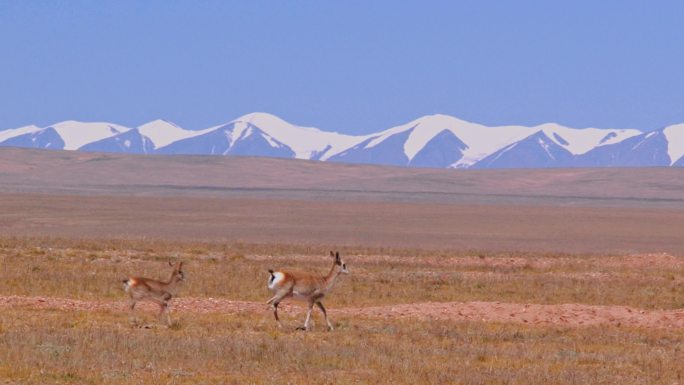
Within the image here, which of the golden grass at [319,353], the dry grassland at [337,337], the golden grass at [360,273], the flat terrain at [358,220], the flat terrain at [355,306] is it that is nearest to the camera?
the golden grass at [319,353]

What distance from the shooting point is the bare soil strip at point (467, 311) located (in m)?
23.5

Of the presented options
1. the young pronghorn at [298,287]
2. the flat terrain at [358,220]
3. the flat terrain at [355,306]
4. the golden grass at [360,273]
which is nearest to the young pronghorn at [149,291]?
the flat terrain at [355,306]

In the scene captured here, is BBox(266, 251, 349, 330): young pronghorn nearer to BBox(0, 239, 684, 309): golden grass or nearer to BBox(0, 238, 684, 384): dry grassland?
BBox(0, 238, 684, 384): dry grassland

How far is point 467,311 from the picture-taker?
24844mm

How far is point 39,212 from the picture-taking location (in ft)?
267

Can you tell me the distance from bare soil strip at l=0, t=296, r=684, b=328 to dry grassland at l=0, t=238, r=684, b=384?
46 cm

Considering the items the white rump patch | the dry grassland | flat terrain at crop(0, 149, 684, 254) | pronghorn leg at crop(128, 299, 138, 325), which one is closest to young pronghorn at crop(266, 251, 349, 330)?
the white rump patch

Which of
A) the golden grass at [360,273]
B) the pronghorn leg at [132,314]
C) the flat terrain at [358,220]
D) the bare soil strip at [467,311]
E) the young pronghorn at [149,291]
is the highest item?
the young pronghorn at [149,291]

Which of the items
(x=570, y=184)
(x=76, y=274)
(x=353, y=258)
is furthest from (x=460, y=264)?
(x=570, y=184)

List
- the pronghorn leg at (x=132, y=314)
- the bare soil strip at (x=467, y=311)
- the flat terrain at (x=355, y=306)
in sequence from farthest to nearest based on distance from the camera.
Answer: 1. the bare soil strip at (x=467, y=311)
2. the pronghorn leg at (x=132, y=314)
3. the flat terrain at (x=355, y=306)

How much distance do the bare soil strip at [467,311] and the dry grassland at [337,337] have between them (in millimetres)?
455

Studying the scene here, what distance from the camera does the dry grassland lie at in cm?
1548

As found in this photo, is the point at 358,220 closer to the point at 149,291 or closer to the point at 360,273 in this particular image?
the point at 360,273

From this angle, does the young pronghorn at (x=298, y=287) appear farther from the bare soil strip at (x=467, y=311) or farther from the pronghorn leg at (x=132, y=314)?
the bare soil strip at (x=467, y=311)
